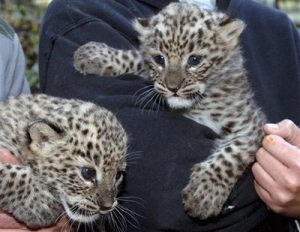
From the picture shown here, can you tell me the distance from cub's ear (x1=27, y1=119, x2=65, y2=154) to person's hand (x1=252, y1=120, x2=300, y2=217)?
3.42ft

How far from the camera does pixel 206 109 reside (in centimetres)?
404

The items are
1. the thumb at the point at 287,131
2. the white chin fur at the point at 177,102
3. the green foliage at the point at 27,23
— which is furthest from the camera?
the green foliage at the point at 27,23

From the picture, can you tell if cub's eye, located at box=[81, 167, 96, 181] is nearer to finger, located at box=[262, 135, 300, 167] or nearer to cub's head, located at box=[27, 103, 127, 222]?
cub's head, located at box=[27, 103, 127, 222]

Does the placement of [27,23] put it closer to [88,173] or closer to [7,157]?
[7,157]

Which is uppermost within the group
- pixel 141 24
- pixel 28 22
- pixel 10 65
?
pixel 141 24

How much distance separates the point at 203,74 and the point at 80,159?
89 cm

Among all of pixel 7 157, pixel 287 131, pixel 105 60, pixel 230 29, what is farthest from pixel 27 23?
pixel 287 131

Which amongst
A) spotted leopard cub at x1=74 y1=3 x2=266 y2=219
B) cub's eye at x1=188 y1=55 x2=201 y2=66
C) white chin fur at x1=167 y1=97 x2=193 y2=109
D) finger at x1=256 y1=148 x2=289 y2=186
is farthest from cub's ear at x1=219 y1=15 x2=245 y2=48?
finger at x1=256 y1=148 x2=289 y2=186

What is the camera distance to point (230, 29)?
4.13 metres

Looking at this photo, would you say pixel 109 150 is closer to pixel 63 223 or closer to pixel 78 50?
pixel 63 223

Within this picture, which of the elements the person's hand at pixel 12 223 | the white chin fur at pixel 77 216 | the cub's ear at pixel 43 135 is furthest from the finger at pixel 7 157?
the white chin fur at pixel 77 216

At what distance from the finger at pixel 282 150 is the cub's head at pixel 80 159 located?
0.78m

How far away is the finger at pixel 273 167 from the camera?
3.69 metres

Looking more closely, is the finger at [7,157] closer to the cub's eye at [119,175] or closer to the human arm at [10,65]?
the cub's eye at [119,175]
